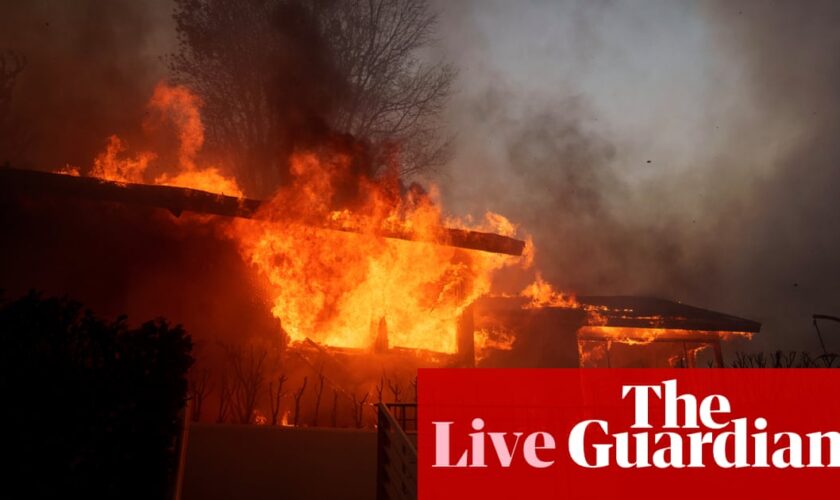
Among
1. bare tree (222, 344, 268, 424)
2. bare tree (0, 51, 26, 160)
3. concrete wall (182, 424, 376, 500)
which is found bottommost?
concrete wall (182, 424, 376, 500)

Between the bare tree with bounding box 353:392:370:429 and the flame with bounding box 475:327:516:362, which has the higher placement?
the flame with bounding box 475:327:516:362

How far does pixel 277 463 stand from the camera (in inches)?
412

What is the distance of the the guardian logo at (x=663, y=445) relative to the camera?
11289mm

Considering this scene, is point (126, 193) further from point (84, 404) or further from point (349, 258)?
Answer: point (84, 404)

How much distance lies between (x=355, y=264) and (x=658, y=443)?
768 centimetres

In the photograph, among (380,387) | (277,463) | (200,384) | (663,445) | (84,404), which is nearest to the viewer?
(84,404)

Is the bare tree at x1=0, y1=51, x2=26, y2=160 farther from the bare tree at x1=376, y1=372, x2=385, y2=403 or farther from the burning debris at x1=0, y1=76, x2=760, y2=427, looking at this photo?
the bare tree at x1=376, y1=372, x2=385, y2=403

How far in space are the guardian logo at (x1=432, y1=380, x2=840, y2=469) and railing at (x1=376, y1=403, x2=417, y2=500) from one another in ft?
3.43

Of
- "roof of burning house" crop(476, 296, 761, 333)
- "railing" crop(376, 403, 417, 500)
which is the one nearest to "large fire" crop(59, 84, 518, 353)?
"roof of burning house" crop(476, 296, 761, 333)

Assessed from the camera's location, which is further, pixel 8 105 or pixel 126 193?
pixel 8 105

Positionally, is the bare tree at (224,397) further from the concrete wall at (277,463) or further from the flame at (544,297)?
the flame at (544,297)

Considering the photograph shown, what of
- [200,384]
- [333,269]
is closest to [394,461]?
[200,384]

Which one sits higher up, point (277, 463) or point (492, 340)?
point (492, 340)

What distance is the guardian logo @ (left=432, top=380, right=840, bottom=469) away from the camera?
11289 mm
